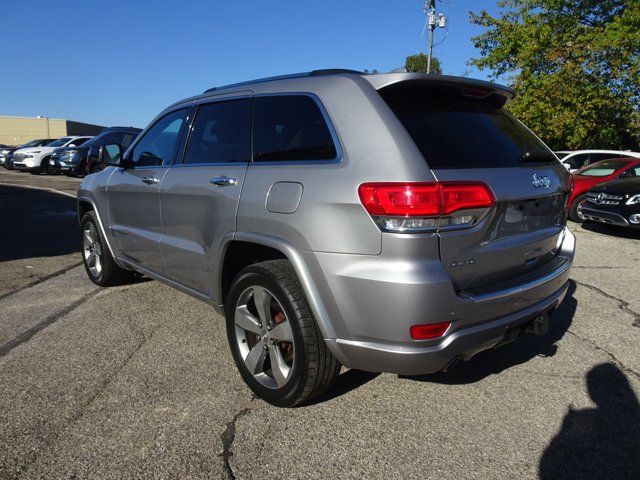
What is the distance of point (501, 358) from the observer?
3.42m

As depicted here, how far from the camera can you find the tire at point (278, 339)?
8.18ft

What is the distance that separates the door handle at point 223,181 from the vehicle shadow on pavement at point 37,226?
4.60 metres

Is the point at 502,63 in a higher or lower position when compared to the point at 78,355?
higher

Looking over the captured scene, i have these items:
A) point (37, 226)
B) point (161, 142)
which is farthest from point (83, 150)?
point (161, 142)

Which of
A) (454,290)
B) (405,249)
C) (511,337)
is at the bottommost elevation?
(511,337)

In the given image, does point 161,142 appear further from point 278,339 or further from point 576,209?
point 576,209

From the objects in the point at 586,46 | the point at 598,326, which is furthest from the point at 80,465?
the point at 586,46

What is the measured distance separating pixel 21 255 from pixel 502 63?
68.9 feet

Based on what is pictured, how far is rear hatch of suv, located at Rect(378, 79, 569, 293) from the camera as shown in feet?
7.52

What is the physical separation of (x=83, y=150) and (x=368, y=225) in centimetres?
1906

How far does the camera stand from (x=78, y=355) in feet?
11.4

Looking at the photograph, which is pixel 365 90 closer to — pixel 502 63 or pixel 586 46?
pixel 586 46

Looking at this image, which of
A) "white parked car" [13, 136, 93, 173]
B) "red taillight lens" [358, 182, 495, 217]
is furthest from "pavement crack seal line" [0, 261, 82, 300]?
"white parked car" [13, 136, 93, 173]

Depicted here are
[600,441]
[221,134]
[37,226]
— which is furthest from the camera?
[37,226]
